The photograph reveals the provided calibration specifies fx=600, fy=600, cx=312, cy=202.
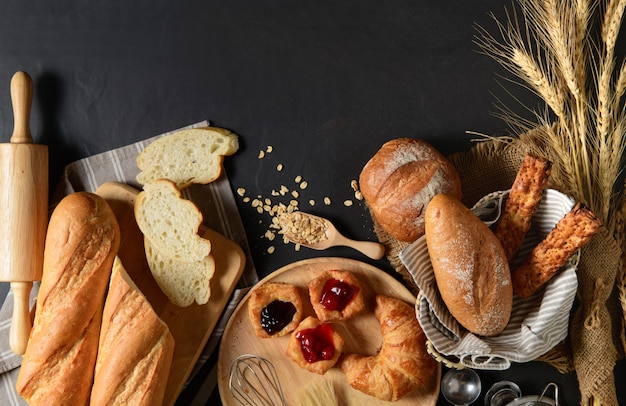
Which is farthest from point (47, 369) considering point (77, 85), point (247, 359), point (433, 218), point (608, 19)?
point (608, 19)

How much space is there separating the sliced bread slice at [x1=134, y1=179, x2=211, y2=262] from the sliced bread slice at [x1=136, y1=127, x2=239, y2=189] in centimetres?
8

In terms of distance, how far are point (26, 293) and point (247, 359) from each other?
0.82 meters

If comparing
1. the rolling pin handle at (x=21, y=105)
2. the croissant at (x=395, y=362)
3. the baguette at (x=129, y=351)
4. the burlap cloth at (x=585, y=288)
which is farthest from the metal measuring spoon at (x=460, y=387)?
the rolling pin handle at (x=21, y=105)

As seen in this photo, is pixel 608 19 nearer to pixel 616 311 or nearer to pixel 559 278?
pixel 559 278

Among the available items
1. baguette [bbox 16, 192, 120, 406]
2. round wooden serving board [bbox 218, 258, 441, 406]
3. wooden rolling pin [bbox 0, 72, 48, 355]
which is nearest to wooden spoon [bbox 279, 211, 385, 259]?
round wooden serving board [bbox 218, 258, 441, 406]

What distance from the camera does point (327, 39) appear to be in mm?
2227

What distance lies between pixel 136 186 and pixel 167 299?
45cm

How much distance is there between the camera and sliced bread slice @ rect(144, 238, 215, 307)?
215 centimetres

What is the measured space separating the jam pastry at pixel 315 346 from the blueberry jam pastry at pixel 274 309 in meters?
0.05

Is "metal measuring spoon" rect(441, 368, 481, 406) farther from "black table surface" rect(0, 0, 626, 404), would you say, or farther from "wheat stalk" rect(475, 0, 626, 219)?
"wheat stalk" rect(475, 0, 626, 219)

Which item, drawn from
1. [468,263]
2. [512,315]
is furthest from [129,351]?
[512,315]

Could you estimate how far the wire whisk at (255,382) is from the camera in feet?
7.13

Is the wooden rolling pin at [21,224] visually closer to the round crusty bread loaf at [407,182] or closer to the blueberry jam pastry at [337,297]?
the blueberry jam pastry at [337,297]

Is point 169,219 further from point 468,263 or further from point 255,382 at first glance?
point 468,263
